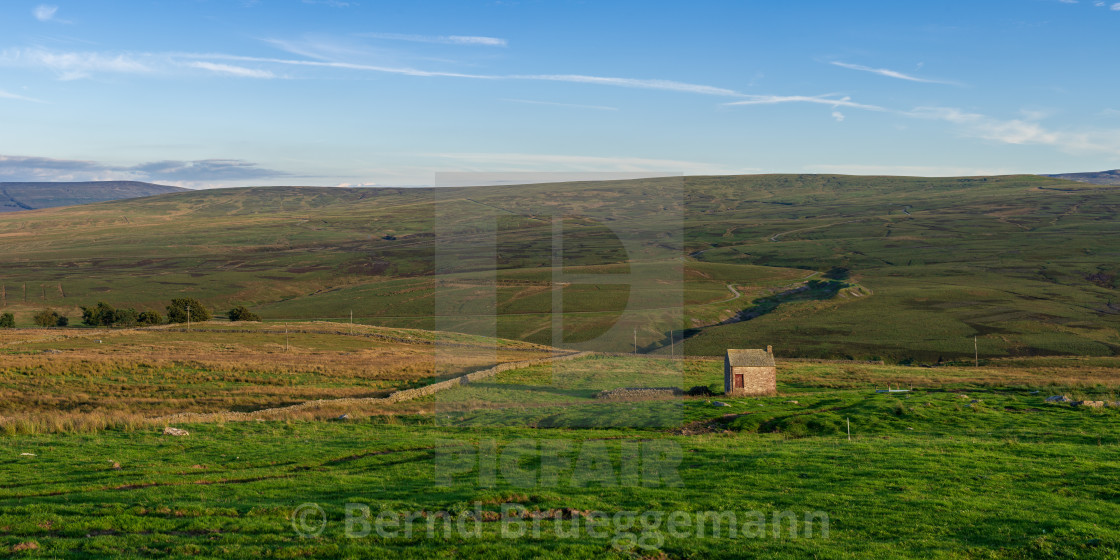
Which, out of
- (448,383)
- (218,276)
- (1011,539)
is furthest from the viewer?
(218,276)

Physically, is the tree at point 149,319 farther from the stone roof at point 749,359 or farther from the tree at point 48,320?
the stone roof at point 749,359

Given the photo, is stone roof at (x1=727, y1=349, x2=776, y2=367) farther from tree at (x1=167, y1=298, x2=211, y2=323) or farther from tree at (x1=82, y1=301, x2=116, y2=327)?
tree at (x1=82, y1=301, x2=116, y2=327)

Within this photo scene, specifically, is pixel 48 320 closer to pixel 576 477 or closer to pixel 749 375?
pixel 749 375

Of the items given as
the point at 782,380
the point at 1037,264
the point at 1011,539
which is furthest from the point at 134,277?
the point at 1037,264

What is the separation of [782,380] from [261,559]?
1822 inches

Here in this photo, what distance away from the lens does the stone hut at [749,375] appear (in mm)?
45000

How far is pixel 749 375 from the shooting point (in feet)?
148

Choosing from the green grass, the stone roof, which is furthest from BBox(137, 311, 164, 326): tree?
the stone roof

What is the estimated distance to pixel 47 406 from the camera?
3550 centimetres

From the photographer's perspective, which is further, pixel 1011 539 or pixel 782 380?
pixel 782 380

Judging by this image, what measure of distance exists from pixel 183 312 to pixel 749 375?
81.1 metres

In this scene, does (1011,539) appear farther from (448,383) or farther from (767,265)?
(767,265)

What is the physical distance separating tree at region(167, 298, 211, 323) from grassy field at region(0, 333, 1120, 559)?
52.6 m

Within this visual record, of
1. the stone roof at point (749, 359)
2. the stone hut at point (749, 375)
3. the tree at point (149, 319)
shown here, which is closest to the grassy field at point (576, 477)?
the stone hut at point (749, 375)
